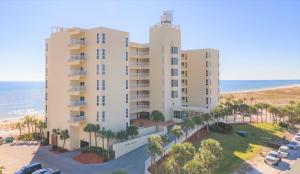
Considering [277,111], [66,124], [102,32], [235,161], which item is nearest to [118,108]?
[66,124]

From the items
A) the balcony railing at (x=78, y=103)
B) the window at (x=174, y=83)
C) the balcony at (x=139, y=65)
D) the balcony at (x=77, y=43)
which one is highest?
the balcony at (x=77, y=43)

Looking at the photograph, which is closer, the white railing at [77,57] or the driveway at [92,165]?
the driveway at [92,165]

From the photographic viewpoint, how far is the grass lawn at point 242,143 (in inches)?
1485

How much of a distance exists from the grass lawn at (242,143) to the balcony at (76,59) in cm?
2509

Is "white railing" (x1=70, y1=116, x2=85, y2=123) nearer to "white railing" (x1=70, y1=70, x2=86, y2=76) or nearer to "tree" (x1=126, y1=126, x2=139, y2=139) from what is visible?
"white railing" (x1=70, y1=70, x2=86, y2=76)

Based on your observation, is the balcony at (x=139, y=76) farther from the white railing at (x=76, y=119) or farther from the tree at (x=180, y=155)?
the tree at (x=180, y=155)

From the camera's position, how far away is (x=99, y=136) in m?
42.1

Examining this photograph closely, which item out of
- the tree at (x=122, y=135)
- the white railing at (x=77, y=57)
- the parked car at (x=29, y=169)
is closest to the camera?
the parked car at (x=29, y=169)

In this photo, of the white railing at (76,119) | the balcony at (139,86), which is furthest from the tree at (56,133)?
the balcony at (139,86)

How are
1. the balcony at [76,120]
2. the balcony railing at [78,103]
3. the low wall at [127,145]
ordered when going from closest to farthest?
the low wall at [127,145], the balcony at [76,120], the balcony railing at [78,103]

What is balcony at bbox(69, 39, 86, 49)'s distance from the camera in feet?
146

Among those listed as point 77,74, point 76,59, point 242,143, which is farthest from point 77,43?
point 242,143

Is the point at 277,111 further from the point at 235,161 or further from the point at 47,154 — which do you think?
the point at 47,154

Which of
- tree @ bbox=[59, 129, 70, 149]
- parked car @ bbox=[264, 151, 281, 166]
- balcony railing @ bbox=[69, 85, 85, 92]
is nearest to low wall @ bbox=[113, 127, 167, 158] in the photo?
tree @ bbox=[59, 129, 70, 149]
